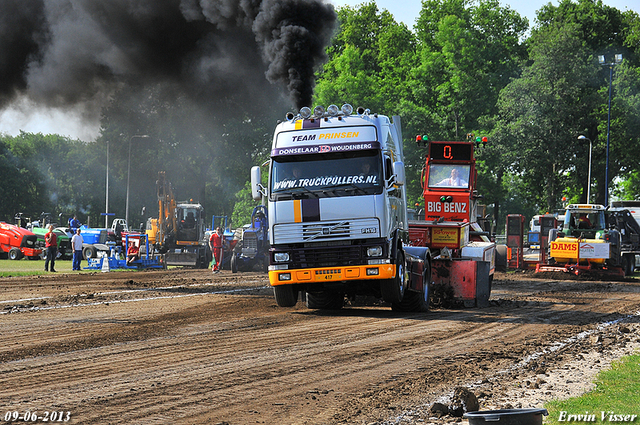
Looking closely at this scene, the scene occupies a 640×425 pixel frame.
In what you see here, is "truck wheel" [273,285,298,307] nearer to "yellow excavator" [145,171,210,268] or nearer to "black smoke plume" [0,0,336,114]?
"black smoke plume" [0,0,336,114]

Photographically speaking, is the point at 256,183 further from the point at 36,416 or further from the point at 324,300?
the point at 36,416

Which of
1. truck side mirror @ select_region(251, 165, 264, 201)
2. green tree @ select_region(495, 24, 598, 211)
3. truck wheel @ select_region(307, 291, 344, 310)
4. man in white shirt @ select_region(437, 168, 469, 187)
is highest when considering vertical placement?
green tree @ select_region(495, 24, 598, 211)

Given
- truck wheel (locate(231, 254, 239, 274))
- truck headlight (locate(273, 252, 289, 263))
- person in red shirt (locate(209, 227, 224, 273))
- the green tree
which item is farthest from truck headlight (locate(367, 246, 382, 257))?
the green tree

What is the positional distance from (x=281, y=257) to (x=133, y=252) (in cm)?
2073

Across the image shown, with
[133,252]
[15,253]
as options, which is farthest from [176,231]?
[15,253]

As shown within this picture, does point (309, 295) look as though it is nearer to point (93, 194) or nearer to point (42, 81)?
point (42, 81)

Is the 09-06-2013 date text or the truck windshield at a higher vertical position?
the truck windshield

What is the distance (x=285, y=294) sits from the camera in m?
14.4

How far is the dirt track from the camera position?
262 inches

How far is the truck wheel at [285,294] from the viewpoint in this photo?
1428cm

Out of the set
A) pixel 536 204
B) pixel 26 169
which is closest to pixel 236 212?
pixel 536 204

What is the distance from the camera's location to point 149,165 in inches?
2154

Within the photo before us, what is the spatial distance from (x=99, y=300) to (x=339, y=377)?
11.5m

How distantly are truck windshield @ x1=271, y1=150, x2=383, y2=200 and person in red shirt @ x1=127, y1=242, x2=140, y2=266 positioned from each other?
807 inches
